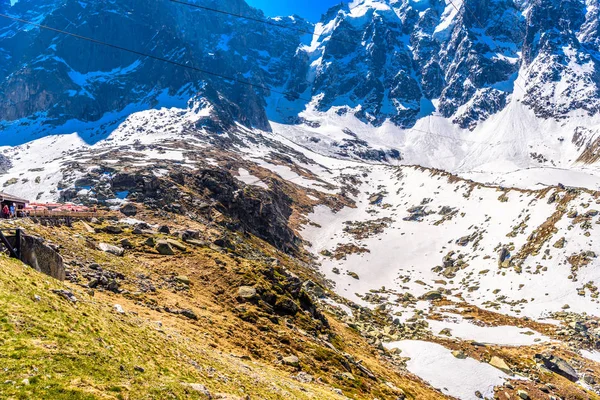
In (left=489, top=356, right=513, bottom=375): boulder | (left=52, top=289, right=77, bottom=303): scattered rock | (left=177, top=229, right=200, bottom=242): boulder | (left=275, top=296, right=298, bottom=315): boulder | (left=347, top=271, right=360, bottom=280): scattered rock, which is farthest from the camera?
(left=347, top=271, right=360, bottom=280): scattered rock

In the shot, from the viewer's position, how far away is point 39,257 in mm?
17953

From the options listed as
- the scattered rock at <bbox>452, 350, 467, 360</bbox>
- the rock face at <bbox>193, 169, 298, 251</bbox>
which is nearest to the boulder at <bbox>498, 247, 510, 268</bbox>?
the scattered rock at <bbox>452, 350, 467, 360</bbox>

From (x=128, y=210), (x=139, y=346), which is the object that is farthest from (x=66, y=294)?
(x=128, y=210)

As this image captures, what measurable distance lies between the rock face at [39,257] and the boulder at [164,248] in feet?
38.3

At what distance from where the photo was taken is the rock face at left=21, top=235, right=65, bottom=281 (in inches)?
692

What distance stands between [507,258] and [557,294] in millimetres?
14362

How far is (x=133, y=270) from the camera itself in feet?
82.3

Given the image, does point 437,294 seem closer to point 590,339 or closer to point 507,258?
point 507,258

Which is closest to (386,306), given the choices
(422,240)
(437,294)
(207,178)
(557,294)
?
(437,294)

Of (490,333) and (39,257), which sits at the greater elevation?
(490,333)

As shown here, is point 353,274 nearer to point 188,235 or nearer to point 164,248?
point 188,235

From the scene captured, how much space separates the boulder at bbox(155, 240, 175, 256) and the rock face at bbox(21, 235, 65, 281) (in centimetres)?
1168

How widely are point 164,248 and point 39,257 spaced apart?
43.5 feet

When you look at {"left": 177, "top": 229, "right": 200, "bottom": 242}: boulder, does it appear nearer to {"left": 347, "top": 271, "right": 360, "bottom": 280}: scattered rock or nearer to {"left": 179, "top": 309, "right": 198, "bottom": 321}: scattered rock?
{"left": 179, "top": 309, "right": 198, "bottom": 321}: scattered rock
